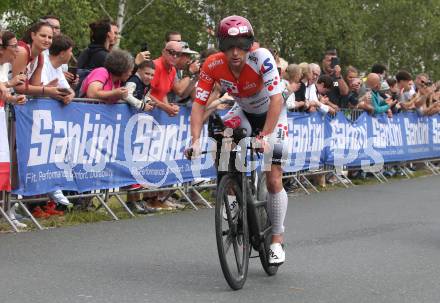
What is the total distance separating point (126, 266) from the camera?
8.43 metres

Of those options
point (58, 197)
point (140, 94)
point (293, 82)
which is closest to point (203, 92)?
point (58, 197)

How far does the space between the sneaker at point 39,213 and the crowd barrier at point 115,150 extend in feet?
0.74

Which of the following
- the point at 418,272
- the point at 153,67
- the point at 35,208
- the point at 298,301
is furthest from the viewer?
the point at 153,67

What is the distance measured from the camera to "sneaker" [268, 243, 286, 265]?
800 centimetres

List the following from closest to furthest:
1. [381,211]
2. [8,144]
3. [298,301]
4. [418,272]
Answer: [298,301]
[418,272]
[8,144]
[381,211]

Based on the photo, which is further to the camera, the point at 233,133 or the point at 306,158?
the point at 306,158

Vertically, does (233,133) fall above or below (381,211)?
above

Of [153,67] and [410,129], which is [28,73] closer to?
[153,67]

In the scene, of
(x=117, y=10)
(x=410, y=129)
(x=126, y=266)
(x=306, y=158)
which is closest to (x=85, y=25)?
(x=117, y=10)

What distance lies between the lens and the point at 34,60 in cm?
1136

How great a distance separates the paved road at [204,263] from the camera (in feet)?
23.8

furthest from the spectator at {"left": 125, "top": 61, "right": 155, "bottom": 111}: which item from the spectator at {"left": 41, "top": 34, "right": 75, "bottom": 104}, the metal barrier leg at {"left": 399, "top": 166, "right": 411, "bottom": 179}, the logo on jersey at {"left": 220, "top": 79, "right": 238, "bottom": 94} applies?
the metal barrier leg at {"left": 399, "top": 166, "right": 411, "bottom": 179}

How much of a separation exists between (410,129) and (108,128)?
35.4ft

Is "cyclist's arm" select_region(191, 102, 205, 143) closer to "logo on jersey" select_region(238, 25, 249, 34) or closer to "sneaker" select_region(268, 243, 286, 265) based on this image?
"logo on jersey" select_region(238, 25, 249, 34)
